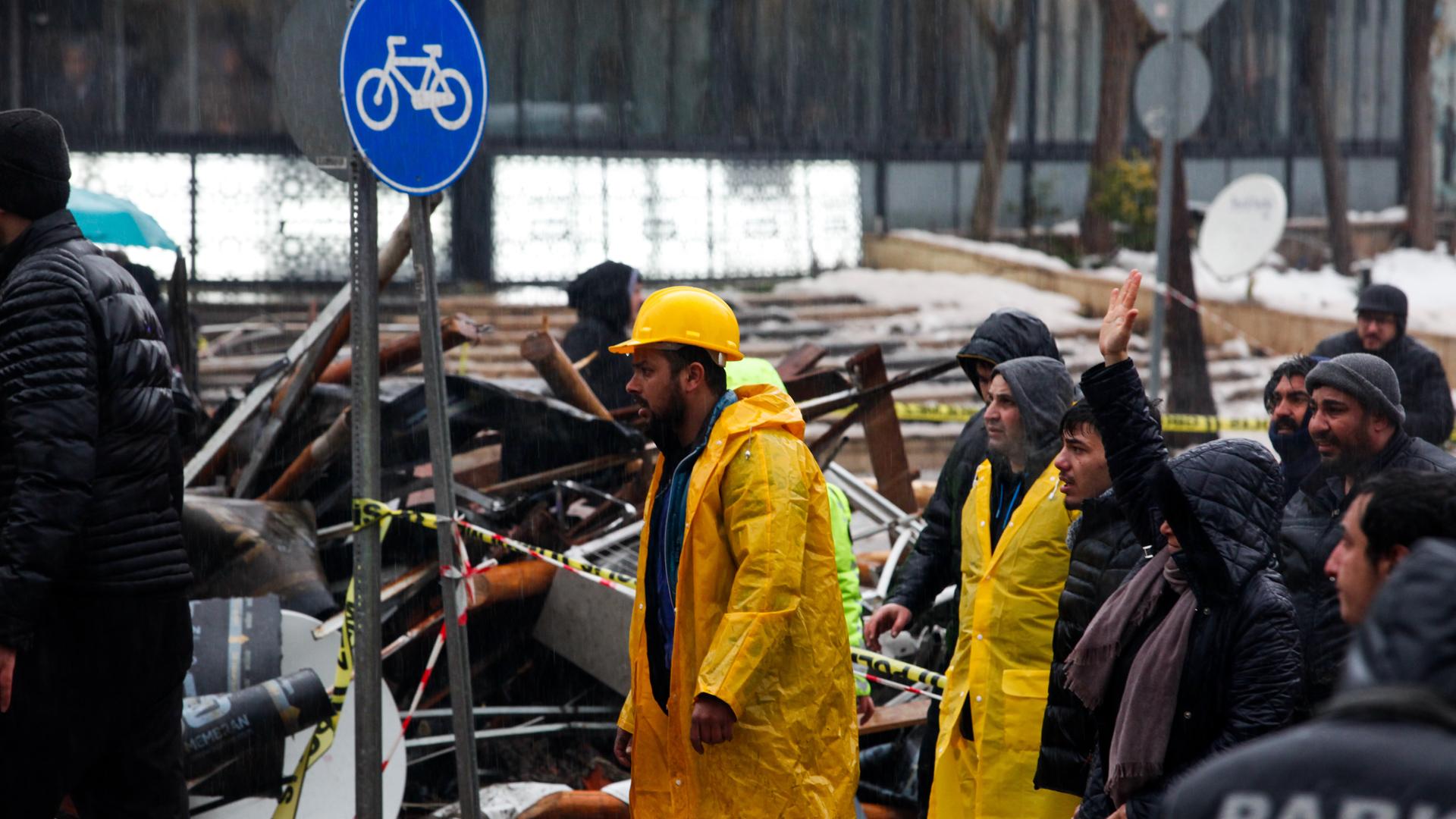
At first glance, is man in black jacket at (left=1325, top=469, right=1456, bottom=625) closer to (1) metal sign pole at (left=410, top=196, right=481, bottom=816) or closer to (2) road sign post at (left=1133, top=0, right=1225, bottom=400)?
(1) metal sign pole at (left=410, top=196, right=481, bottom=816)

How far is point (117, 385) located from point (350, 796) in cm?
211

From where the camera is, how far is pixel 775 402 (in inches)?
152

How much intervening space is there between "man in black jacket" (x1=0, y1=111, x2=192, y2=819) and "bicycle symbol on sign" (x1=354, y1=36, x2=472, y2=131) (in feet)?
3.06

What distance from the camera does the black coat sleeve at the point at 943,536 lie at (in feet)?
15.7

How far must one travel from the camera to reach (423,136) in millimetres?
4652

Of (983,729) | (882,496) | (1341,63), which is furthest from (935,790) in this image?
(1341,63)

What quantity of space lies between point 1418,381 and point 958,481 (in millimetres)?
4284

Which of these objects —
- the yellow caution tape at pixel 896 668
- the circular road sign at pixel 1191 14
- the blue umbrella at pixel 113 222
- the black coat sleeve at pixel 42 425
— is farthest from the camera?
the circular road sign at pixel 1191 14

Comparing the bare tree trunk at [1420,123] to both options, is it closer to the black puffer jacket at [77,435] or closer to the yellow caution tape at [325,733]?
the yellow caution tape at [325,733]

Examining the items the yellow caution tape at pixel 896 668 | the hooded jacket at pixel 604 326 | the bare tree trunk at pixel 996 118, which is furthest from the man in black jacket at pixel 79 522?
the bare tree trunk at pixel 996 118

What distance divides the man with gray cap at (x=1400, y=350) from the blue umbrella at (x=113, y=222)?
616 cm

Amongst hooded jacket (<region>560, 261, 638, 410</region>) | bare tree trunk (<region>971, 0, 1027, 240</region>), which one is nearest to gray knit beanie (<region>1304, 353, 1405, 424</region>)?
hooded jacket (<region>560, 261, 638, 410</region>)

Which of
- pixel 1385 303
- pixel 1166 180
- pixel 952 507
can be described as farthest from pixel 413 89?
pixel 1166 180

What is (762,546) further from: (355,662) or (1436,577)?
(1436,577)
